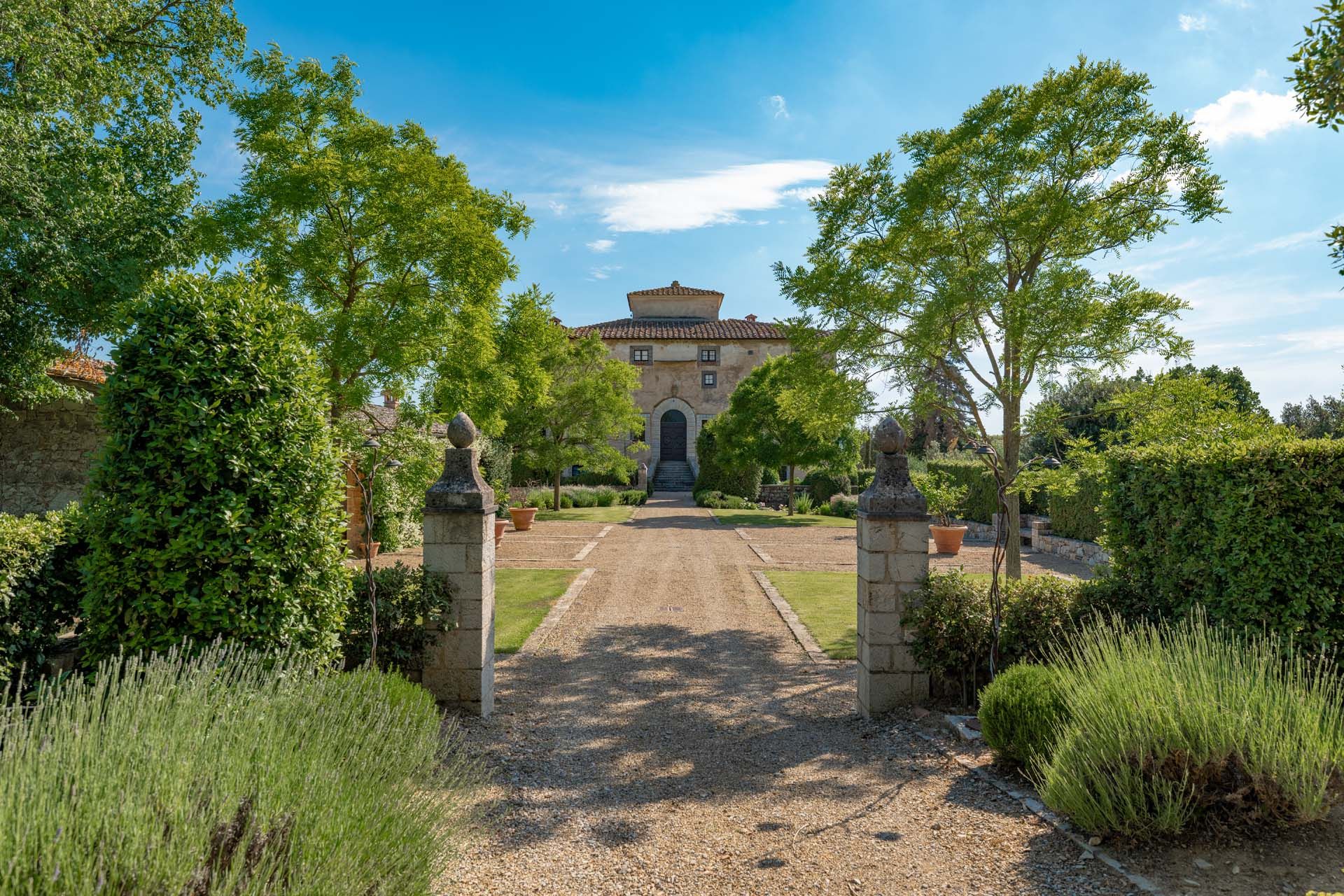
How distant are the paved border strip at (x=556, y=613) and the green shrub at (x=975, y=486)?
13473 mm

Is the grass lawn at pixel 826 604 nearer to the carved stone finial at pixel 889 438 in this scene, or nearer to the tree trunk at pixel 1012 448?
the carved stone finial at pixel 889 438

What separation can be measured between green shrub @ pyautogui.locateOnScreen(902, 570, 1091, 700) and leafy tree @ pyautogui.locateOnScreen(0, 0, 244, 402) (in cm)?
1353

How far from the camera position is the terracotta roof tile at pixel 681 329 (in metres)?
43.7

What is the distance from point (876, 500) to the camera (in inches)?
245

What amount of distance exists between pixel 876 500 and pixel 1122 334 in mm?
4488

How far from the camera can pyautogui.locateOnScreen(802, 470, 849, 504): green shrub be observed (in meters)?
31.3

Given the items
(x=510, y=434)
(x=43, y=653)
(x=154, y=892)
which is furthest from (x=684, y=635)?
(x=510, y=434)

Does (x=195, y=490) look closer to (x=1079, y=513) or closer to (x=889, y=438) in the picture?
(x=889, y=438)

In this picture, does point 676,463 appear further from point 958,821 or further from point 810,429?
point 958,821

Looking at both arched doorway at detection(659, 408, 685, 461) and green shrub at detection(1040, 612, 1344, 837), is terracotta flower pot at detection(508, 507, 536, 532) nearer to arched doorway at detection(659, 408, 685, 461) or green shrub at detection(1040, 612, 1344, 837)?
green shrub at detection(1040, 612, 1344, 837)

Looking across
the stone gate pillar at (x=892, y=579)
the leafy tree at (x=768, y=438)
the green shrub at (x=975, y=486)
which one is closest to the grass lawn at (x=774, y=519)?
the leafy tree at (x=768, y=438)

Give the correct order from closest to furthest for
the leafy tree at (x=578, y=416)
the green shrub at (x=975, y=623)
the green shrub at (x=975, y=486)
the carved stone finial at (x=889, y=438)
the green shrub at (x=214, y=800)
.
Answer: the green shrub at (x=214, y=800) → the green shrub at (x=975, y=623) → the carved stone finial at (x=889, y=438) → the green shrub at (x=975, y=486) → the leafy tree at (x=578, y=416)

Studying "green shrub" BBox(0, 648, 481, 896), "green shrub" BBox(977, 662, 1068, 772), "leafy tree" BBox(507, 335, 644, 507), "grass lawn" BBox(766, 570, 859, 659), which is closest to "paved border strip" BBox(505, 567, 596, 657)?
"grass lawn" BBox(766, 570, 859, 659)

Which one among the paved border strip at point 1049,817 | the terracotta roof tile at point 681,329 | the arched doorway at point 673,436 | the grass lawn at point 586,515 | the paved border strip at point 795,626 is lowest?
the paved border strip at point 795,626
